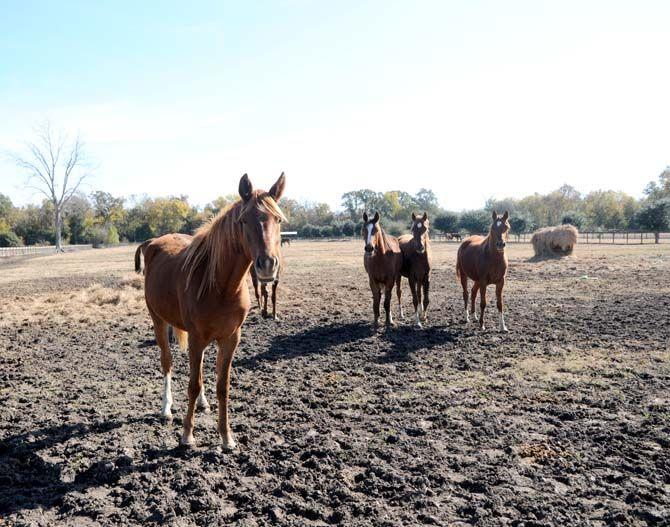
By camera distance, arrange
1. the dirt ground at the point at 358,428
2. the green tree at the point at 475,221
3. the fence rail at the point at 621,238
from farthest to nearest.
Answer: the green tree at the point at 475,221 → the fence rail at the point at 621,238 → the dirt ground at the point at 358,428

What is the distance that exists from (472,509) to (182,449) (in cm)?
266

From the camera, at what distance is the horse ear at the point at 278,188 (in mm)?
4031

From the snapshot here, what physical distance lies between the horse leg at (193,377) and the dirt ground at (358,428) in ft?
0.60

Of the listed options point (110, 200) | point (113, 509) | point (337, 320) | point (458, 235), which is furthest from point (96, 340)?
point (110, 200)

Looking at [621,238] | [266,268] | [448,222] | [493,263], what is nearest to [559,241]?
[493,263]

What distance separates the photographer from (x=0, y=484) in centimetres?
373

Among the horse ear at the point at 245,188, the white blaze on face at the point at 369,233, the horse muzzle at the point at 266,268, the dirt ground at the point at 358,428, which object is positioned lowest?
the dirt ground at the point at 358,428

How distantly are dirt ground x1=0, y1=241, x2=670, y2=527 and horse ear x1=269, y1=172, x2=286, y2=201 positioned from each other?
2.38 m

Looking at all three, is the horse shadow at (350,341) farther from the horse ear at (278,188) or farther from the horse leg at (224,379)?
the horse ear at (278,188)

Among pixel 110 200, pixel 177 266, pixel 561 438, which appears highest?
pixel 110 200

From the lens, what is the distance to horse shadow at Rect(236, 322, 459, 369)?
768cm

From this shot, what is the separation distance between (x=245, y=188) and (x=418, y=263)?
7179 millimetres

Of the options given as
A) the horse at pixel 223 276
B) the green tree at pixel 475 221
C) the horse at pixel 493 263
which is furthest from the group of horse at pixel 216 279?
the green tree at pixel 475 221

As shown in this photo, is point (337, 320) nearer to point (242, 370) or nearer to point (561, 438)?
point (242, 370)
